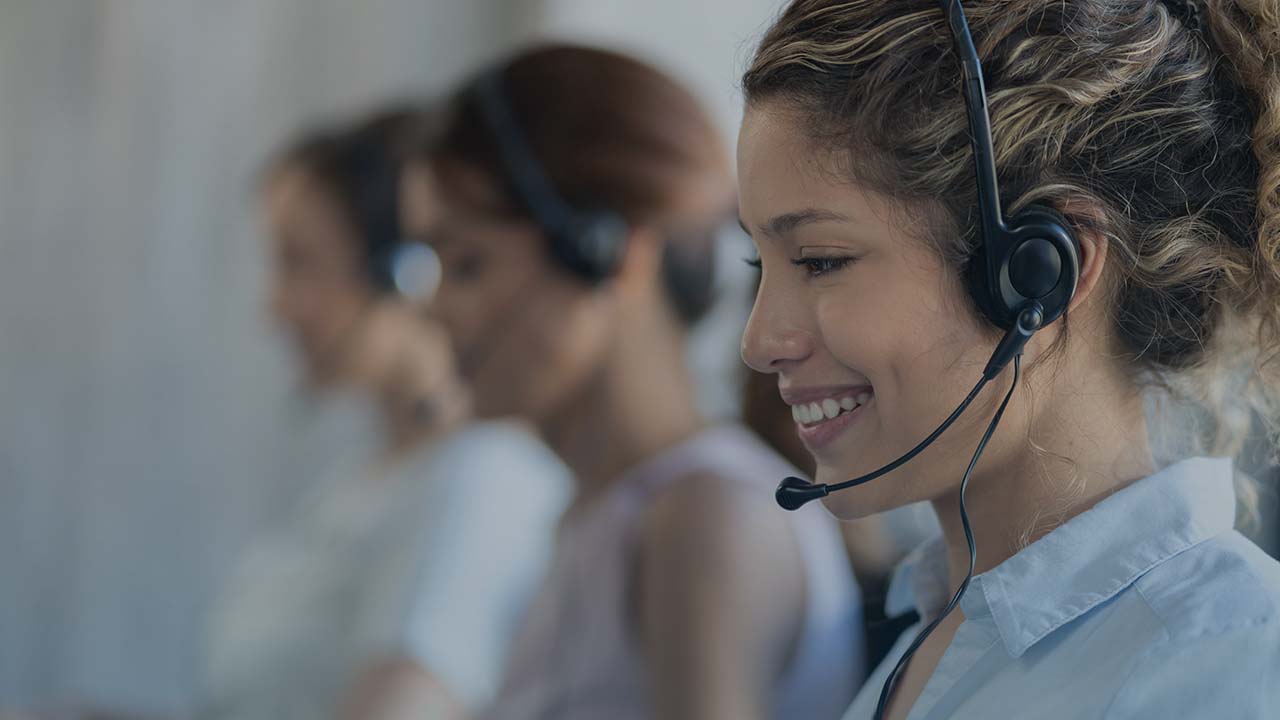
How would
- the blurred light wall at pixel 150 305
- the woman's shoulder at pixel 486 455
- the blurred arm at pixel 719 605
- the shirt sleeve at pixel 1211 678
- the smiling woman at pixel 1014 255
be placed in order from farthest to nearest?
1. the blurred light wall at pixel 150 305
2. the woman's shoulder at pixel 486 455
3. the blurred arm at pixel 719 605
4. the smiling woman at pixel 1014 255
5. the shirt sleeve at pixel 1211 678

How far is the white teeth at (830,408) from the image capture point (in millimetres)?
762

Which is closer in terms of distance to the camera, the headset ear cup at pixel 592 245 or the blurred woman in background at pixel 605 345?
the blurred woman in background at pixel 605 345

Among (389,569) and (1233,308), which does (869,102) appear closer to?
(1233,308)

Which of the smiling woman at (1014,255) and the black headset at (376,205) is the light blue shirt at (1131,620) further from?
the black headset at (376,205)

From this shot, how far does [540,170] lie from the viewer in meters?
1.46

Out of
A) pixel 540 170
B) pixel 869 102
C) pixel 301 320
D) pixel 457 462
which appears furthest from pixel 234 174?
pixel 869 102

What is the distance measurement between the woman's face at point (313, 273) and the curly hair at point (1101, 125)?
1572mm

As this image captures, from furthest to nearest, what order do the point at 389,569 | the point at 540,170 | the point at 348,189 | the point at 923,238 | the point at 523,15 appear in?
the point at 523,15, the point at 348,189, the point at 389,569, the point at 540,170, the point at 923,238

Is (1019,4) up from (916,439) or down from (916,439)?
up

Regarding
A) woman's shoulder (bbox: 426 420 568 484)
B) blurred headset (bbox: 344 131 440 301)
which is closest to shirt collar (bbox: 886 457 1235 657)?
woman's shoulder (bbox: 426 420 568 484)

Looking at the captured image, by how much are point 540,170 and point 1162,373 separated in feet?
2.76

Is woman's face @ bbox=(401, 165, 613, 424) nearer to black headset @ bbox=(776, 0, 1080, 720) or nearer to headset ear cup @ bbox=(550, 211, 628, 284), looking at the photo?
headset ear cup @ bbox=(550, 211, 628, 284)

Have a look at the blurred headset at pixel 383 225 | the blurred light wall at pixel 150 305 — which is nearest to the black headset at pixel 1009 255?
the blurred headset at pixel 383 225

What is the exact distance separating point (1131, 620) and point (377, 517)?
1585 millimetres
